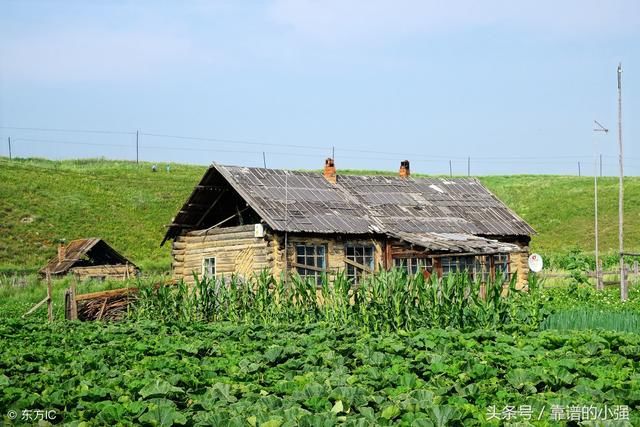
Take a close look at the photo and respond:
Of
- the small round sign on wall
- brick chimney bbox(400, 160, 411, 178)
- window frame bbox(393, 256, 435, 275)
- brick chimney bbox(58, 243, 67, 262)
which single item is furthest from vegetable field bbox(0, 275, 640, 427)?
brick chimney bbox(58, 243, 67, 262)

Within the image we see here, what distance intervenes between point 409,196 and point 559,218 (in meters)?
36.9

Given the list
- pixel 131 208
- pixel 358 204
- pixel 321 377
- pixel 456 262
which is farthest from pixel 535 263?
pixel 131 208

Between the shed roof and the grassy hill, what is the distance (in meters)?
5.19

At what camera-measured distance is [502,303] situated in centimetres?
1730

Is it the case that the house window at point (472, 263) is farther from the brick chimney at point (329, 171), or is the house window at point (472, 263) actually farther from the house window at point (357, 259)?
the brick chimney at point (329, 171)

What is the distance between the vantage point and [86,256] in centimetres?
4138

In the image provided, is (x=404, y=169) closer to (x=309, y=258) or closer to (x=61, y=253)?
(x=309, y=258)

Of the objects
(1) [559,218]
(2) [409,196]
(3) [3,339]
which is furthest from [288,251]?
(1) [559,218]

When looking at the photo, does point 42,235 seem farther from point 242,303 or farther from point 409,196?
point 242,303

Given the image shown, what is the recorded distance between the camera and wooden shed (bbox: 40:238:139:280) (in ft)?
128

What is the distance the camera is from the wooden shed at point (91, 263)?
39062 mm

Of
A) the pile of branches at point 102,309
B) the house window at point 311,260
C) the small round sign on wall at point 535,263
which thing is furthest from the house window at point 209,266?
the small round sign on wall at point 535,263

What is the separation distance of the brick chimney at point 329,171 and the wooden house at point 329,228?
3cm

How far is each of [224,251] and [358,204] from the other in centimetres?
441
